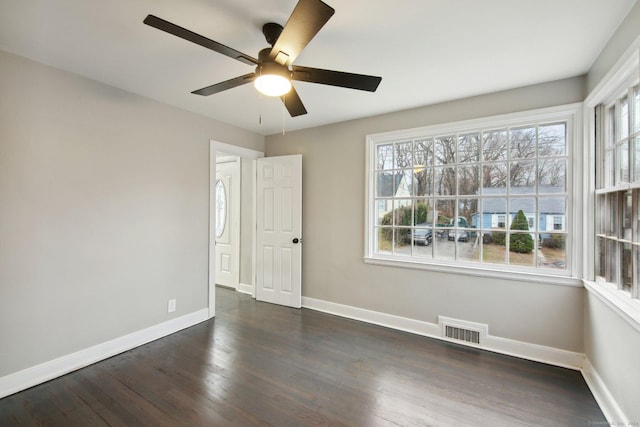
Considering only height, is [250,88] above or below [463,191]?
above

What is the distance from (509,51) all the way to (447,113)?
3.06ft

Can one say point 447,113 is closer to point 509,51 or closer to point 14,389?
point 509,51

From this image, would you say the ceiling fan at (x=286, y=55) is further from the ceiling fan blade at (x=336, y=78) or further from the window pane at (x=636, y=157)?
the window pane at (x=636, y=157)

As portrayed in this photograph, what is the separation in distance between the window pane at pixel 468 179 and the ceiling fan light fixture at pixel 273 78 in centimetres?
209

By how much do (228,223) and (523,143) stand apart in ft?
13.9

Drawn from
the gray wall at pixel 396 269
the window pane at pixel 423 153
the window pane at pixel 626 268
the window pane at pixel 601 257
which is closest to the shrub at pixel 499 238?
the gray wall at pixel 396 269

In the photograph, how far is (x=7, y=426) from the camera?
5.72 ft

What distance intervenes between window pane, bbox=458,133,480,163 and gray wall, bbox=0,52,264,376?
9.65ft

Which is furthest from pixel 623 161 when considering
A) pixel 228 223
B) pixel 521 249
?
pixel 228 223

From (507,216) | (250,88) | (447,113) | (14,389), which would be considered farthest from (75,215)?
(507,216)

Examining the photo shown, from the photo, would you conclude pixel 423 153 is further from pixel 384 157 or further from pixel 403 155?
pixel 384 157

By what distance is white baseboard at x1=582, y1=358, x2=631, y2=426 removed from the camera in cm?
171

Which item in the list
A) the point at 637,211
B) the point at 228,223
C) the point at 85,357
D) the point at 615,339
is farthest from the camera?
the point at 228,223

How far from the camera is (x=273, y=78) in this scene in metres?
1.67
